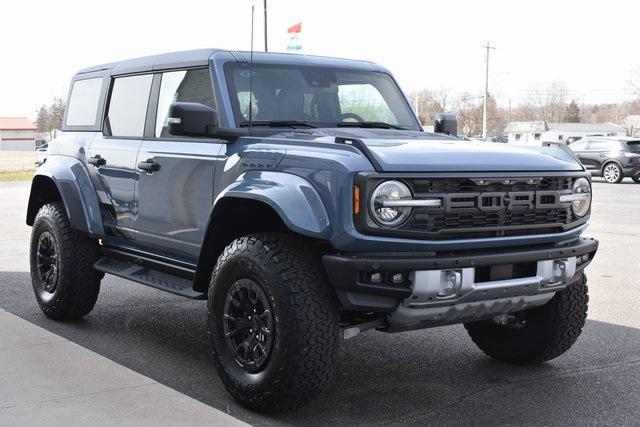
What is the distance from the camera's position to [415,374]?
A: 528 centimetres

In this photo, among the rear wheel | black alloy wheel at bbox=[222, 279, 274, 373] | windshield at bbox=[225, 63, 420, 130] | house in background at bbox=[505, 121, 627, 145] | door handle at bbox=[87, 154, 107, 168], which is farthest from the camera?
house in background at bbox=[505, 121, 627, 145]

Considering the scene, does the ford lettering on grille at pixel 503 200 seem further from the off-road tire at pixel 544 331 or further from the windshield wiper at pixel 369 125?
the windshield wiper at pixel 369 125

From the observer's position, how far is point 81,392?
4.42m

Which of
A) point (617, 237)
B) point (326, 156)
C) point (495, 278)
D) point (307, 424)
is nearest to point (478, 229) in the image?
point (495, 278)

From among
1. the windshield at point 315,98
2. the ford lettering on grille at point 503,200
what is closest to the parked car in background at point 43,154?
the windshield at point 315,98

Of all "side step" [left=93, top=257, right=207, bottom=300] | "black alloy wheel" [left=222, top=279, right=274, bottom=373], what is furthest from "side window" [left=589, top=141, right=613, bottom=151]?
"black alloy wheel" [left=222, top=279, right=274, bottom=373]

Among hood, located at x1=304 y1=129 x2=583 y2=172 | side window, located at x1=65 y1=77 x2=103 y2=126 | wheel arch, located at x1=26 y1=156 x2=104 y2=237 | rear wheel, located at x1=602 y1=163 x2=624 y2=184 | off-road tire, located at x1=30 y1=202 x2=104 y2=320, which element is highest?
side window, located at x1=65 y1=77 x2=103 y2=126

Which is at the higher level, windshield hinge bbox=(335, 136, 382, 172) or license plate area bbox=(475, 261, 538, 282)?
windshield hinge bbox=(335, 136, 382, 172)

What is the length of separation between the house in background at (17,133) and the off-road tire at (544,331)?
488 ft

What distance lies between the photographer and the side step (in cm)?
521

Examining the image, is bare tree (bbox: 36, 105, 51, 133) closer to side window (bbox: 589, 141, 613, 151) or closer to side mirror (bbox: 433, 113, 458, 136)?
side window (bbox: 589, 141, 613, 151)

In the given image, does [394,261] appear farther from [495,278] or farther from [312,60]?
[312,60]

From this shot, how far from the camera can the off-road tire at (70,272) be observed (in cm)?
635

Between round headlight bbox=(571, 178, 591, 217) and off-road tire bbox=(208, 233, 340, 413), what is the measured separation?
1.57 m
